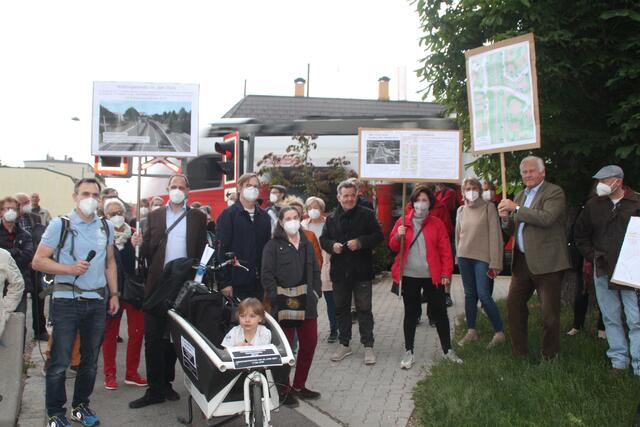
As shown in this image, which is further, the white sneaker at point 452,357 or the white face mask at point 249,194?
the white sneaker at point 452,357

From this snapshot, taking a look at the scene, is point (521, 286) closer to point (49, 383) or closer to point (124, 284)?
point (124, 284)

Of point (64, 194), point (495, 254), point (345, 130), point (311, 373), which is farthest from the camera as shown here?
point (64, 194)

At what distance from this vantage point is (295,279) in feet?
20.6

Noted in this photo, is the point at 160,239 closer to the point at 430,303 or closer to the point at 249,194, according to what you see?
the point at 249,194

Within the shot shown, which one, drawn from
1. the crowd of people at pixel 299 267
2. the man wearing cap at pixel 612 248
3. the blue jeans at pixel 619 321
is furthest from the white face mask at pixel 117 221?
the blue jeans at pixel 619 321

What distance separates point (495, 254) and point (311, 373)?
2427 millimetres

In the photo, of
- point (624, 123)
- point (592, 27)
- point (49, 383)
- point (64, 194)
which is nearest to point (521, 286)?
point (624, 123)

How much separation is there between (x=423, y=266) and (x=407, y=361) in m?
1.00

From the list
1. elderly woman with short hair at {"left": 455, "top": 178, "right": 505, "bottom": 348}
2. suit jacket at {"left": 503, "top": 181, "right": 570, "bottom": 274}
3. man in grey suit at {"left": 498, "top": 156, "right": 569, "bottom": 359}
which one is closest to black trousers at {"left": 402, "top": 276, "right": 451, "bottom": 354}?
elderly woman with short hair at {"left": 455, "top": 178, "right": 505, "bottom": 348}

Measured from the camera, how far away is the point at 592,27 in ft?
25.4

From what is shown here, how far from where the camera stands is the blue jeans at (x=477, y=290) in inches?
309

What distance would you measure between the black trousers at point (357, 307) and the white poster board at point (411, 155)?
126 cm

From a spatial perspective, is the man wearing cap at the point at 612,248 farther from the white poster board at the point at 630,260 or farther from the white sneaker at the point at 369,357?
the white sneaker at the point at 369,357

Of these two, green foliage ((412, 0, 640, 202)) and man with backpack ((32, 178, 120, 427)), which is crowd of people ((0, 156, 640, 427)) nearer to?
man with backpack ((32, 178, 120, 427))
